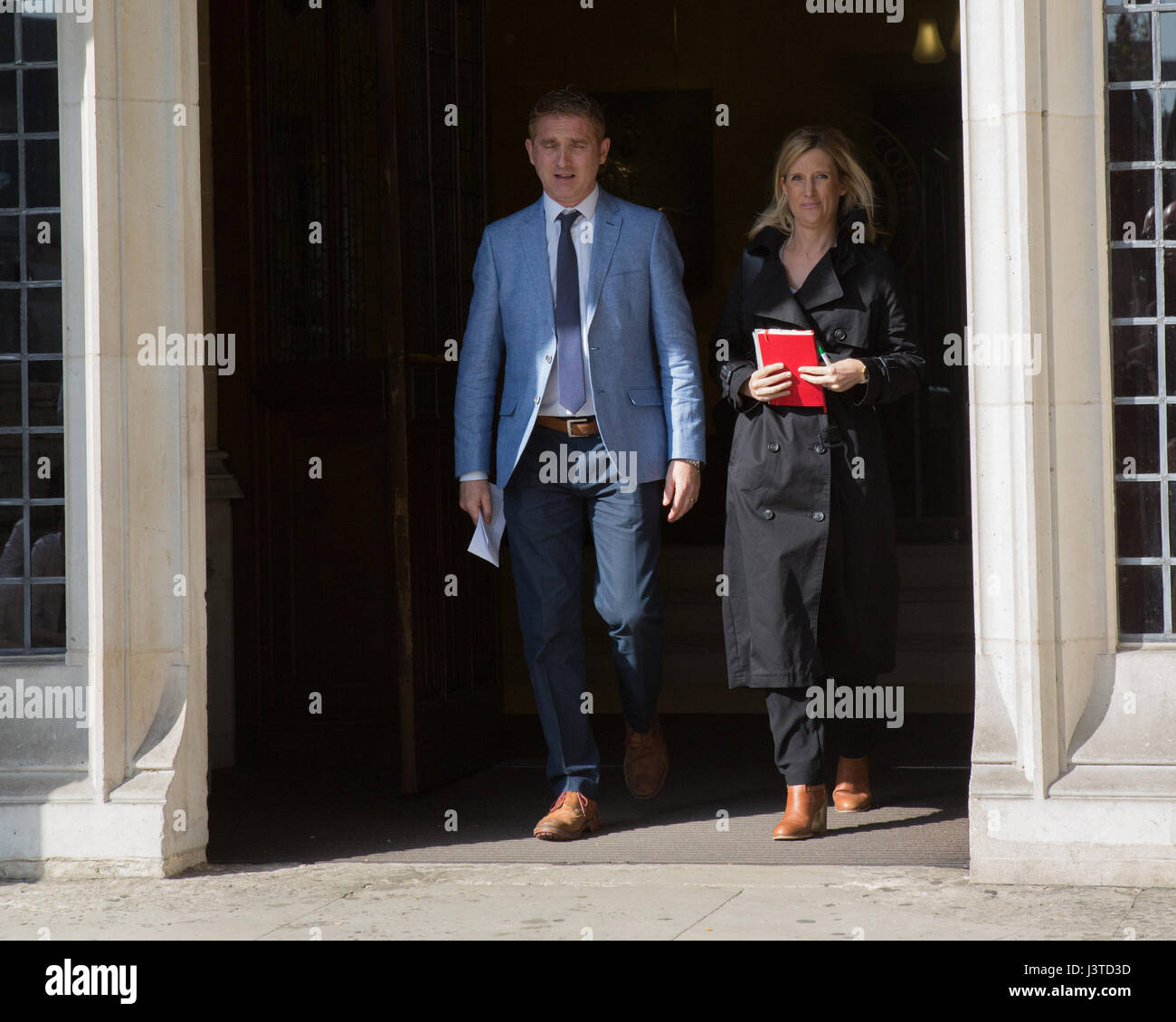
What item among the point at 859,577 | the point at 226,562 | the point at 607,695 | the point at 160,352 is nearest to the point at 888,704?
the point at 607,695

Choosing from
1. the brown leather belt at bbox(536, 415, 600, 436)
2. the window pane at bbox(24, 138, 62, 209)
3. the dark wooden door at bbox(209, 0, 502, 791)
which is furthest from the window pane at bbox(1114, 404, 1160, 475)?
the window pane at bbox(24, 138, 62, 209)

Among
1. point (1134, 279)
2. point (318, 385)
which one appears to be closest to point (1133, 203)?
point (1134, 279)

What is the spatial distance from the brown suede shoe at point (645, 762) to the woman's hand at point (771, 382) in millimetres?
1345

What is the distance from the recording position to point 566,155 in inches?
217

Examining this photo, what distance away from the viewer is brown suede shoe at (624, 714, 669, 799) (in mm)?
5895

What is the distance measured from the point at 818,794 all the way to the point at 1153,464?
1497 millimetres

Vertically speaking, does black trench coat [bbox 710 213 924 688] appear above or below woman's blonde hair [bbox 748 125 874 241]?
below

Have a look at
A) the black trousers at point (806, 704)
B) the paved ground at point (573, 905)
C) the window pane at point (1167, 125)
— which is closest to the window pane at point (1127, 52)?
the window pane at point (1167, 125)

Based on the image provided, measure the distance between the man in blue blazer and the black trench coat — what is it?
24 centimetres

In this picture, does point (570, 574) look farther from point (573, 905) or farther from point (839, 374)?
point (573, 905)

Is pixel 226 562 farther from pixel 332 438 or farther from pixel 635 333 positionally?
pixel 635 333

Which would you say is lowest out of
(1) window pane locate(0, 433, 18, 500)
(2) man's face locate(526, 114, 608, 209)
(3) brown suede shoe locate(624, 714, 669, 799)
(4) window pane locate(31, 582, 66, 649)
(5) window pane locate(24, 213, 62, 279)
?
(3) brown suede shoe locate(624, 714, 669, 799)

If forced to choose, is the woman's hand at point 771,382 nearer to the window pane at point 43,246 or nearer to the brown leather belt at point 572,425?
the brown leather belt at point 572,425

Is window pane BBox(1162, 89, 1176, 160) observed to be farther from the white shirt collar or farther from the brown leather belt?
the brown leather belt
